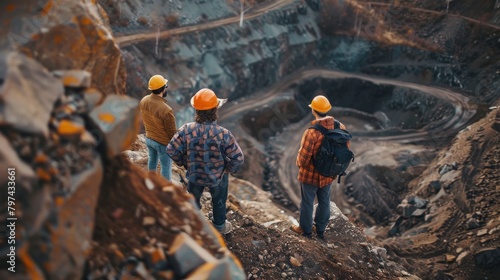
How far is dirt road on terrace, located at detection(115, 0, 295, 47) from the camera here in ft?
71.4

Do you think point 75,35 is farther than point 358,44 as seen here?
No

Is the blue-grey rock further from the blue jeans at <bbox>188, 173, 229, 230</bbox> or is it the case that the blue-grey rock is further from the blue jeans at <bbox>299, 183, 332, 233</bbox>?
the blue jeans at <bbox>188, 173, 229, 230</bbox>

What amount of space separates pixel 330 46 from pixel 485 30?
12.7 metres

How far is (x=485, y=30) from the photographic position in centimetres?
2883

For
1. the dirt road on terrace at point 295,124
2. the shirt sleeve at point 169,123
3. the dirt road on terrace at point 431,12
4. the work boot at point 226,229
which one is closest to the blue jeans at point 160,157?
the shirt sleeve at point 169,123

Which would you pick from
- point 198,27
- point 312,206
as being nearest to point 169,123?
point 312,206

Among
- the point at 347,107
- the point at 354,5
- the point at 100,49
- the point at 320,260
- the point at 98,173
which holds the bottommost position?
the point at 320,260

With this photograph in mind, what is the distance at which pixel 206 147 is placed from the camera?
4762 mm

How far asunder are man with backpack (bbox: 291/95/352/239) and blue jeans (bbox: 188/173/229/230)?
5.30 feet

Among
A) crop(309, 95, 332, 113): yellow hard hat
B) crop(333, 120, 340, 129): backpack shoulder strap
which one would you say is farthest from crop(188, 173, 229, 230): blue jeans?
crop(333, 120, 340, 129): backpack shoulder strap

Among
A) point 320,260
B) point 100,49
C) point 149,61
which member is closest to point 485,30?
point 149,61

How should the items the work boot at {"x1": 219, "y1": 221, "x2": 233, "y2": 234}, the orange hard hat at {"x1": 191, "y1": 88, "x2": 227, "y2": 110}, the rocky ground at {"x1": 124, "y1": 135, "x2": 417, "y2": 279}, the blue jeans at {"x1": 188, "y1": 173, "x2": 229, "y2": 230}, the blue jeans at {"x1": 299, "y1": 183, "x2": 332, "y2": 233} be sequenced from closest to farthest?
the orange hard hat at {"x1": 191, "y1": 88, "x2": 227, "y2": 110}
the blue jeans at {"x1": 188, "y1": 173, "x2": 229, "y2": 230}
the rocky ground at {"x1": 124, "y1": 135, "x2": 417, "y2": 279}
the work boot at {"x1": 219, "y1": 221, "x2": 233, "y2": 234}
the blue jeans at {"x1": 299, "y1": 183, "x2": 332, "y2": 233}

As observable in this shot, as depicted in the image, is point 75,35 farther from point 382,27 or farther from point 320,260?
point 382,27

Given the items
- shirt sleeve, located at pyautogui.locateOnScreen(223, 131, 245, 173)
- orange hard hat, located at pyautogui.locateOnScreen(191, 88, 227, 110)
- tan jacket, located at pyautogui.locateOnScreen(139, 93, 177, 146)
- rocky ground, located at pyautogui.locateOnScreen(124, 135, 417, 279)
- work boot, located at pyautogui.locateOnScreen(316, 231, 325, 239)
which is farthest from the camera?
work boot, located at pyautogui.locateOnScreen(316, 231, 325, 239)
